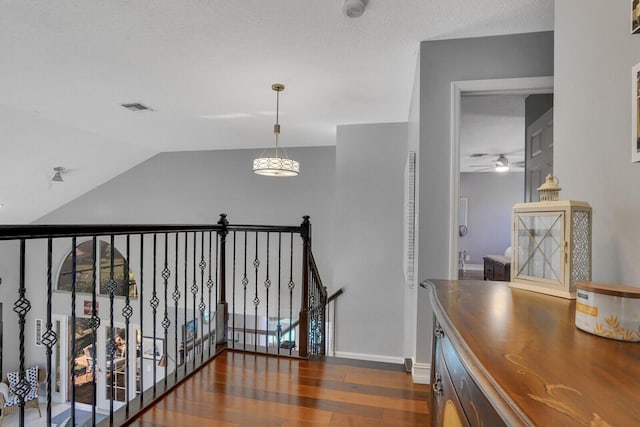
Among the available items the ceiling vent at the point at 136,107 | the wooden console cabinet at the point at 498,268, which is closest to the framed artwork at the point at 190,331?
the ceiling vent at the point at 136,107

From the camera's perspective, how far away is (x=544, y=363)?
0.55 metres

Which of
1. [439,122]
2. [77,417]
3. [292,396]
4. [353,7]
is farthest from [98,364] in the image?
[353,7]

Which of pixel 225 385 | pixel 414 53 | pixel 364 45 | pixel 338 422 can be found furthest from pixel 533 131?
pixel 225 385

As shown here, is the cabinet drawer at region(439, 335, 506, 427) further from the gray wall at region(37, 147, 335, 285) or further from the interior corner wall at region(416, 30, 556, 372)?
the gray wall at region(37, 147, 335, 285)

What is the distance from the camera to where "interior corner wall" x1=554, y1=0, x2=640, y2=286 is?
0.98m

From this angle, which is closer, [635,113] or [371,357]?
[635,113]

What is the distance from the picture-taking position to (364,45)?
2537 millimetres

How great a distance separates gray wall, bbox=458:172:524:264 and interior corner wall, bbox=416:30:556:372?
222 inches

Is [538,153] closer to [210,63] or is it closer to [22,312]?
[210,63]

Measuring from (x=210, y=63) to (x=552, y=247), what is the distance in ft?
9.33

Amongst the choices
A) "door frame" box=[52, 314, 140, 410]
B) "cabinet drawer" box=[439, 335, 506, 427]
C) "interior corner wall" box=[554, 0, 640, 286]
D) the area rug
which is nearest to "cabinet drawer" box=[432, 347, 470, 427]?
"cabinet drawer" box=[439, 335, 506, 427]

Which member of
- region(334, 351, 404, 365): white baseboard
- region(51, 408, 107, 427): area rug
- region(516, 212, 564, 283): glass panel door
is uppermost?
region(516, 212, 564, 283): glass panel door

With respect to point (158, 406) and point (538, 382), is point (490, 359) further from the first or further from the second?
point (158, 406)

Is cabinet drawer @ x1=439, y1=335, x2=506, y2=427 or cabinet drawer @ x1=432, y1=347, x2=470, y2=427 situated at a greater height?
cabinet drawer @ x1=439, y1=335, x2=506, y2=427
